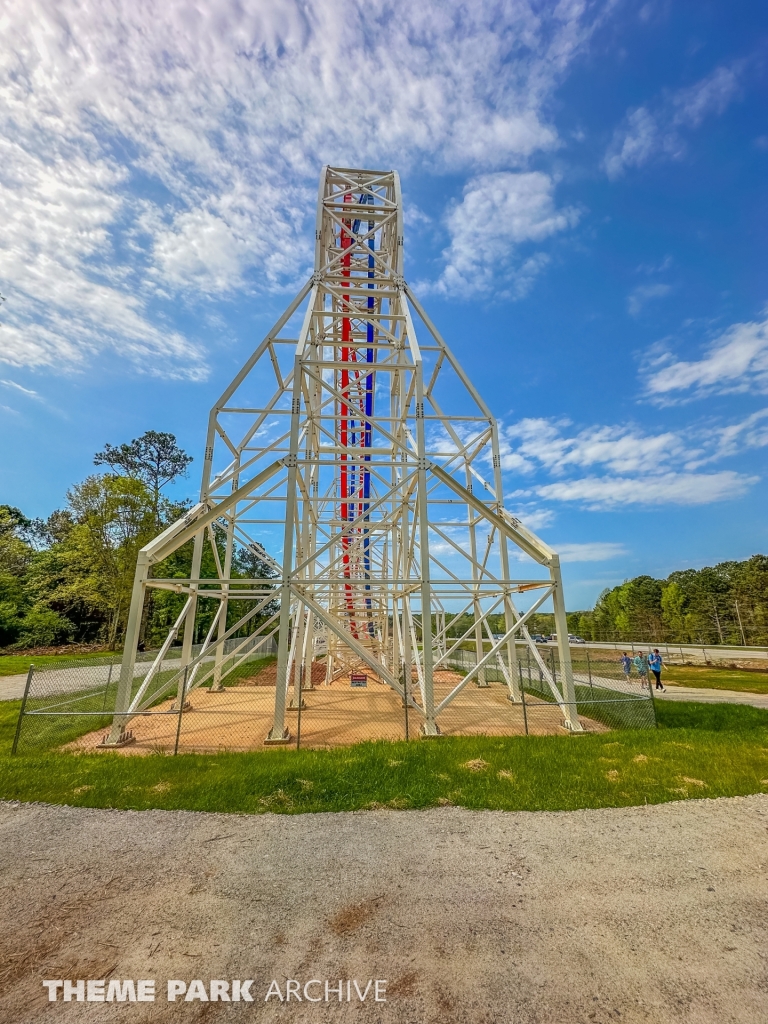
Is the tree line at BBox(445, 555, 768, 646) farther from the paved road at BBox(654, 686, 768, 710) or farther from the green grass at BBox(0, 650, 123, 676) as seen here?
the green grass at BBox(0, 650, 123, 676)

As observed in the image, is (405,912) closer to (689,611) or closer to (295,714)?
(295,714)

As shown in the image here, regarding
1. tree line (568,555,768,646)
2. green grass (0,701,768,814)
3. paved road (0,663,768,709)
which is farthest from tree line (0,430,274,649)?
tree line (568,555,768,646)

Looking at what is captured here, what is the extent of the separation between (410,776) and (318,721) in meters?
4.47

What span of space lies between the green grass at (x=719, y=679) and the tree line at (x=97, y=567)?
80.8ft

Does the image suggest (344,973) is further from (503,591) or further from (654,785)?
(503,591)

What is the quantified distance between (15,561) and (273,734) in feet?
138

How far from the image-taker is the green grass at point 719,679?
21016 mm

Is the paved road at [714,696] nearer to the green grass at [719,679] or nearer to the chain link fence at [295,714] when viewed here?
the green grass at [719,679]

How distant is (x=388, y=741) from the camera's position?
367 inches

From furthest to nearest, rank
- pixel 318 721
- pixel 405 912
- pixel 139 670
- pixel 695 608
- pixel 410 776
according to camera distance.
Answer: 1. pixel 695 608
2. pixel 139 670
3. pixel 318 721
4. pixel 410 776
5. pixel 405 912

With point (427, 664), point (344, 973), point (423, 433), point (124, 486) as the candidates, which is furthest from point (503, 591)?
point (124, 486)

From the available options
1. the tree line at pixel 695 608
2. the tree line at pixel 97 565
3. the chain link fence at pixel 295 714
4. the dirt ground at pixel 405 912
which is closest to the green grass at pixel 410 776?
the dirt ground at pixel 405 912

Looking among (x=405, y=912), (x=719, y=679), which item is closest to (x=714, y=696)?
(x=719, y=679)

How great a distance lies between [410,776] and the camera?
7547mm
